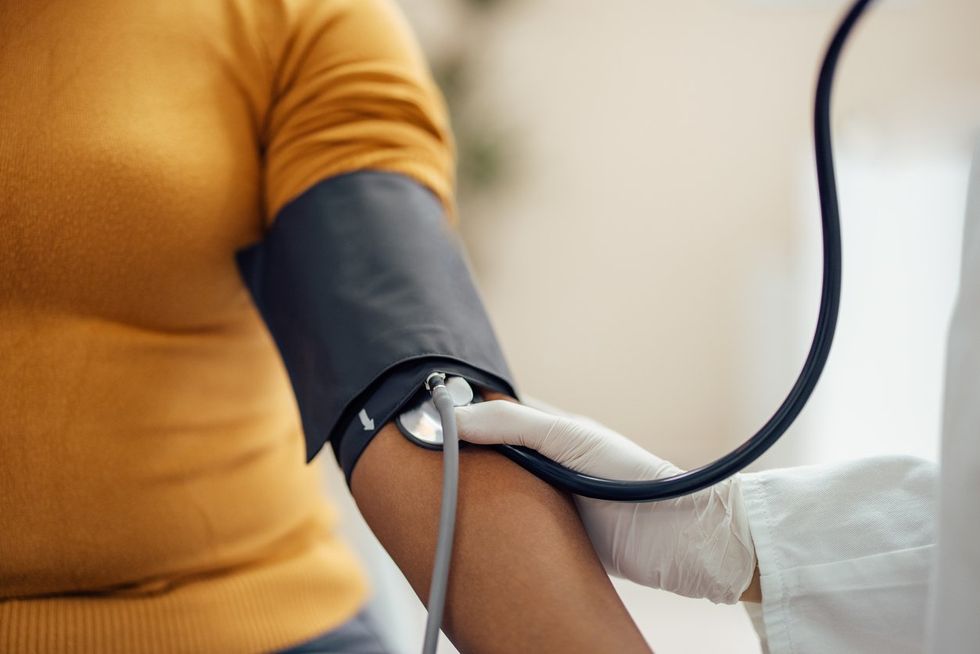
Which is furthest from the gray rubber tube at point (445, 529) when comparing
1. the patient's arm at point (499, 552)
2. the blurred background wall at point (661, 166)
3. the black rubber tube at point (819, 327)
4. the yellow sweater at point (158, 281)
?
the blurred background wall at point (661, 166)

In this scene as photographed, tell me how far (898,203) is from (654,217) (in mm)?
1482

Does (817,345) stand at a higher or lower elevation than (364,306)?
higher

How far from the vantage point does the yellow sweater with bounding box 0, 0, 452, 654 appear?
68 cm

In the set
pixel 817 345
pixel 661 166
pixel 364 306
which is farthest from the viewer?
pixel 661 166

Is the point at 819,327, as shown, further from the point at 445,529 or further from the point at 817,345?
the point at 445,529

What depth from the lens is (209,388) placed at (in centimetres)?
77

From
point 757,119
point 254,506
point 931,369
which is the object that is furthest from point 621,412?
point 254,506

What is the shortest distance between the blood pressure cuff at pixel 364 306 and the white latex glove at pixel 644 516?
0.06m

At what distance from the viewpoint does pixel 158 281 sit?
0.71 metres

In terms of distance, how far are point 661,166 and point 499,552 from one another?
3.06 m

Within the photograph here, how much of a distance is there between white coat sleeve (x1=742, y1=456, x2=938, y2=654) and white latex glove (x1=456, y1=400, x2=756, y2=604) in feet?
0.06

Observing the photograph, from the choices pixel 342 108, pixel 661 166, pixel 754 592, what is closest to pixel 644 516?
pixel 754 592

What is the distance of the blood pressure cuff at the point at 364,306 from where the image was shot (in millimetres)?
658

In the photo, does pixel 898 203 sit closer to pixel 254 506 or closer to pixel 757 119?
pixel 757 119
